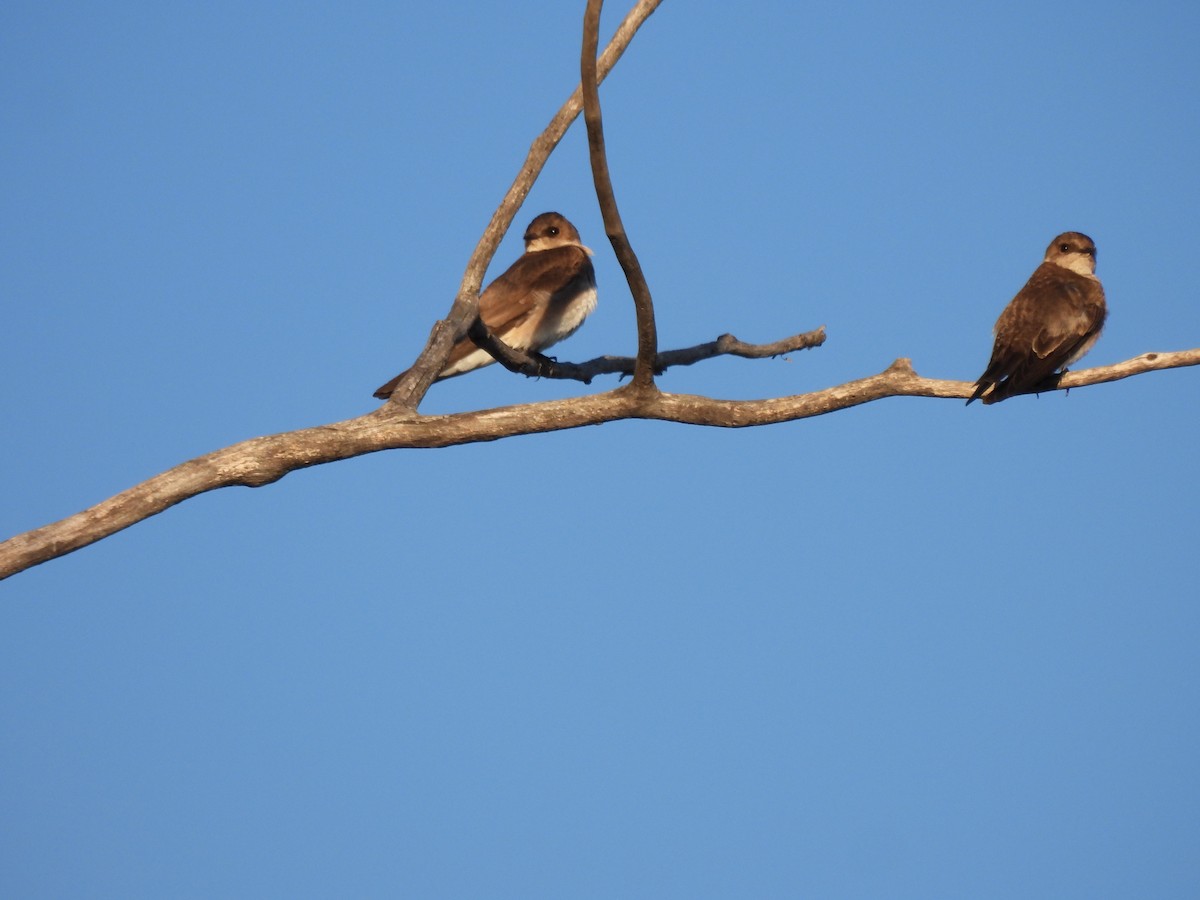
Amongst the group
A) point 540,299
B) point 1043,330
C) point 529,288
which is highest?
point 529,288

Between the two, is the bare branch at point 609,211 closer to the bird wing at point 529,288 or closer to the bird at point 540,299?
the bird at point 540,299

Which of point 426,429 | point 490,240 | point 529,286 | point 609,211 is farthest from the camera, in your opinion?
point 529,286

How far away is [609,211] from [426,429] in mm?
1523

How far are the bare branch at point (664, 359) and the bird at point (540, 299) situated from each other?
0.40 meters

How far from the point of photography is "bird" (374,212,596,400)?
369 inches

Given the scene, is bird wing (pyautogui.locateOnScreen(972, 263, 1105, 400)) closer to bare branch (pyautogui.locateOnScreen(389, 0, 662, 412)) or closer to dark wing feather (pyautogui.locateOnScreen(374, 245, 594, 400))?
bare branch (pyautogui.locateOnScreen(389, 0, 662, 412))

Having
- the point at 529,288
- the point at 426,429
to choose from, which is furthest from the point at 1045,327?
the point at 426,429

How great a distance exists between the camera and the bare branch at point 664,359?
812 centimetres

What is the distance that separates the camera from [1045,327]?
8.37m

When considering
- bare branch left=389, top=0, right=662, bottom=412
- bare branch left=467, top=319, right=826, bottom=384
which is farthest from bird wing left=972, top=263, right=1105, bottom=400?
bare branch left=389, top=0, right=662, bottom=412

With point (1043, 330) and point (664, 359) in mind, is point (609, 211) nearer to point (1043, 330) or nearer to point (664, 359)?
point (664, 359)

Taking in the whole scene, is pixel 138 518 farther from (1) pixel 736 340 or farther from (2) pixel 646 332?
(1) pixel 736 340

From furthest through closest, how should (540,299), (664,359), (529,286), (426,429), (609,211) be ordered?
(529,286) < (540,299) < (664,359) < (426,429) < (609,211)

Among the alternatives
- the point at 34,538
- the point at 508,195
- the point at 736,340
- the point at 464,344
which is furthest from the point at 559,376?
the point at 34,538
